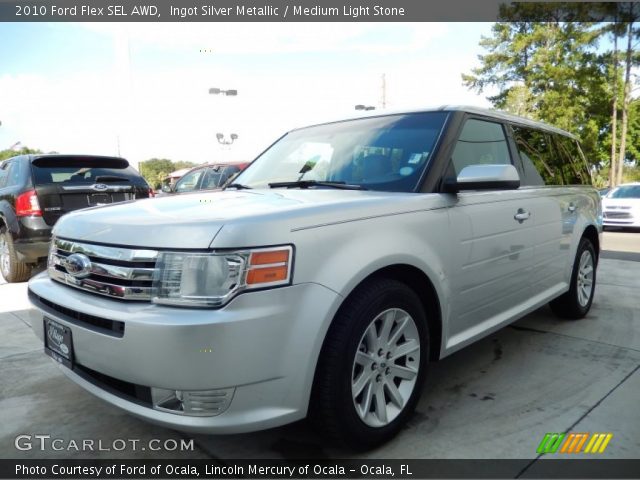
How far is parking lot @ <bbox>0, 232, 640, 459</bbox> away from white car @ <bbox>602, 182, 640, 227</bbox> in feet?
34.2

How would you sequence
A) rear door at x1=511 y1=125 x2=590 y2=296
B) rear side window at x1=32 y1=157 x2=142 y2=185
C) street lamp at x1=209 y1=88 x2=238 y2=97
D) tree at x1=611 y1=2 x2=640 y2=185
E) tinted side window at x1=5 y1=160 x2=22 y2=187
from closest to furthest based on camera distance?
rear door at x1=511 y1=125 x2=590 y2=296 → rear side window at x1=32 y1=157 x2=142 y2=185 → tinted side window at x1=5 y1=160 x2=22 y2=187 → street lamp at x1=209 y1=88 x2=238 y2=97 → tree at x1=611 y1=2 x2=640 y2=185

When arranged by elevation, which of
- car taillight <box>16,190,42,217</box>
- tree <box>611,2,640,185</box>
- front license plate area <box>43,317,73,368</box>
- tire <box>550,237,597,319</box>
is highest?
tree <box>611,2,640,185</box>

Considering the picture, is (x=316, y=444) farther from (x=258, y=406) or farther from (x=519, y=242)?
(x=519, y=242)

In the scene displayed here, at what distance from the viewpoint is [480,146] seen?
3090 millimetres

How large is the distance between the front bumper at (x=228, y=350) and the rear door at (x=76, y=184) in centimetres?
459

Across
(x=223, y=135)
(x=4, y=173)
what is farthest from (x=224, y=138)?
(x=4, y=173)

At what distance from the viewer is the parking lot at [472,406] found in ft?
7.51

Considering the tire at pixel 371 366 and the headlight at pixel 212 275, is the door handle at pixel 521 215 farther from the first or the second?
the headlight at pixel 212 275

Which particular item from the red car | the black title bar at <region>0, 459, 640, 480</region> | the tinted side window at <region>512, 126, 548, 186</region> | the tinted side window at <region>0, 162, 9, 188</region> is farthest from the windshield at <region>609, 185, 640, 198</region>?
the tinted side window at <region>0, 162, 9, 188</region>

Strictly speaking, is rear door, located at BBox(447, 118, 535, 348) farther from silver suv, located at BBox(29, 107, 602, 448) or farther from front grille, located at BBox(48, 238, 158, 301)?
front grille, located at BBox(48, 238, 158, 301)

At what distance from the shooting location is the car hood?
1.81 metres

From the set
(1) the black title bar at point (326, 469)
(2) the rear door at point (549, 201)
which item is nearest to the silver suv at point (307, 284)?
(1) the black title bar at point (326, 469)

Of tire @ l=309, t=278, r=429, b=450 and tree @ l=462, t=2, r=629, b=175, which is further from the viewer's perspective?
tree @ l=462, t=2, r=629, b=175

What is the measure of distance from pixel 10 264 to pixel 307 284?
5.91 metres
